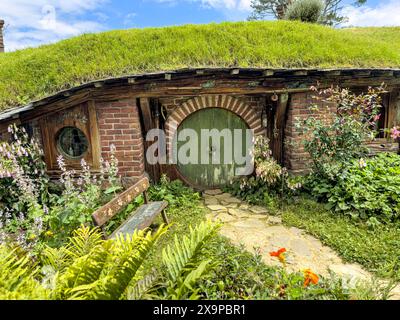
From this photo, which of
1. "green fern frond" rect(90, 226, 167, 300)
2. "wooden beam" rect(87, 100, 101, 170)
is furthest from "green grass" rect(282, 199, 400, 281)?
"wooden beam" rect(87, 100, 101, 170)

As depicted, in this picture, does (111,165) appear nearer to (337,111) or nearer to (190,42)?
(190,42)

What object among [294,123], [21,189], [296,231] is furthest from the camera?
[294,123]

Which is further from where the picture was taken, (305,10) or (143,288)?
(305,10)

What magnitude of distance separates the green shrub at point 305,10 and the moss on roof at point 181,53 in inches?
130

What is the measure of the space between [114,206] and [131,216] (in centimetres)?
61

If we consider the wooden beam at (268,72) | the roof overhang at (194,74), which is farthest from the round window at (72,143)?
the wooden beam at (268,72)

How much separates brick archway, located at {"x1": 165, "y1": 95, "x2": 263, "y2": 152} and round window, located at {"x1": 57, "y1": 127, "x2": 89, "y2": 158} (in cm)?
178

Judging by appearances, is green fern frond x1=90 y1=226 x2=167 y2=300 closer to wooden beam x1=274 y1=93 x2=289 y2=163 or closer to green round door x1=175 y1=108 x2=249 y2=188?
green round door x1=175 y1=108 x2=249 y2=188

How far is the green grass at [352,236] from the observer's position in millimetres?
3469

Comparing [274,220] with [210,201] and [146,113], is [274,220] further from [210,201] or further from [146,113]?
[146,113]

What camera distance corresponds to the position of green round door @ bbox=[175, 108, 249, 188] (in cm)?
605

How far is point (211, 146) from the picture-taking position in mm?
6180

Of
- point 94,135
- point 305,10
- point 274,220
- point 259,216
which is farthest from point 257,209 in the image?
point 305,10
